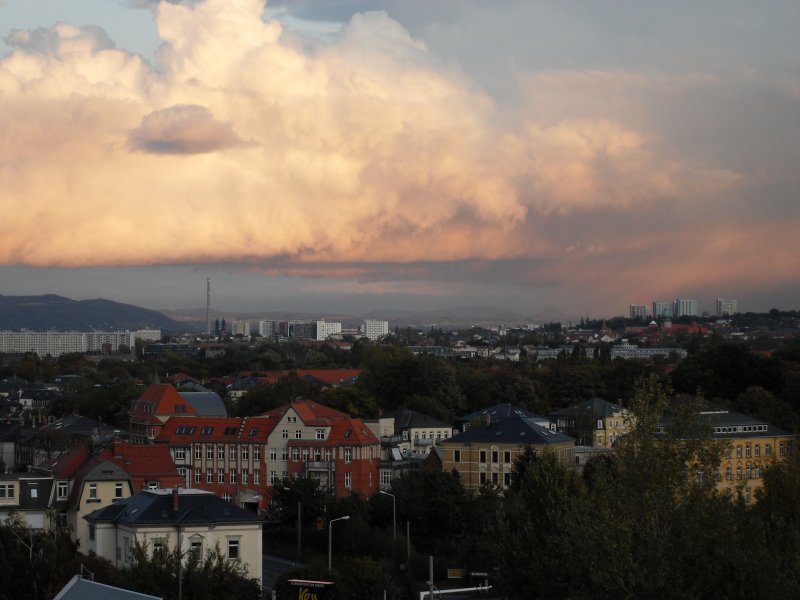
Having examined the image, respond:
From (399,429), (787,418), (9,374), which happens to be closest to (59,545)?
(399,429)

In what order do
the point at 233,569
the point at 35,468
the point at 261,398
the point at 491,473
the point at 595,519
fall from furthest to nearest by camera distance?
the point at 261,398 < the point at 491,473 < the point at 35,468 < the point at 233,569 < the point at 595,519

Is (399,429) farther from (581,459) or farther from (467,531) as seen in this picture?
(467,531)

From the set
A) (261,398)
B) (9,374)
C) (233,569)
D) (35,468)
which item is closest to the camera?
(233,569)

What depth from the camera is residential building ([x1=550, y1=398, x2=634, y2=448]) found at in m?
88.2

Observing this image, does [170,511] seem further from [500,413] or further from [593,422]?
[593,422]

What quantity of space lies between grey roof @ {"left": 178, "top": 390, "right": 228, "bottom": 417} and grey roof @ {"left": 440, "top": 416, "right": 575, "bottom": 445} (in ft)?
71.4

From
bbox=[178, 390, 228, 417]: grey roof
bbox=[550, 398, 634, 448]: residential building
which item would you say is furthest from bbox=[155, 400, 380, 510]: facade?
bbox=[550, 398, 634, 448]: residential building

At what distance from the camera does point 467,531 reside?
60312 mm

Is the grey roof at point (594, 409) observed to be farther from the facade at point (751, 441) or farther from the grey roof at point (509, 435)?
the grey roof at point (509, 435)

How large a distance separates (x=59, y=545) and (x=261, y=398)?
54261 millimetres

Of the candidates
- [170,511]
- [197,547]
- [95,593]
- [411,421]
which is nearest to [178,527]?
[170,511]

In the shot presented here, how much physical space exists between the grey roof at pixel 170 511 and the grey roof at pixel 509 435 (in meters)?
26.0

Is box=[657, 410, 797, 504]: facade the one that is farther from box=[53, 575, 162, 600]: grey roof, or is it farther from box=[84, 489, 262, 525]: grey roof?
box=[53, 575, 162, 600]: grey roof

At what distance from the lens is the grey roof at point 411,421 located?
87750mm
